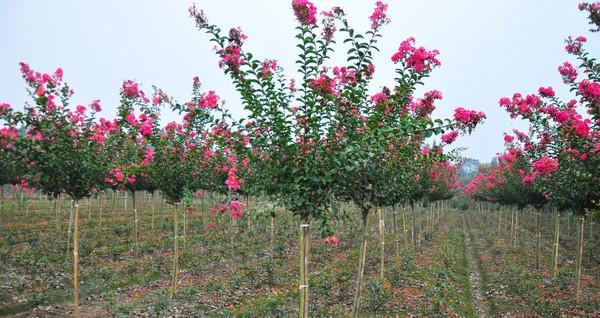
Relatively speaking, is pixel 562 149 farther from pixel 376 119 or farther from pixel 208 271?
pixel 208 271

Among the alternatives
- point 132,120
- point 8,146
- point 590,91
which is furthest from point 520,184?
point 8,146

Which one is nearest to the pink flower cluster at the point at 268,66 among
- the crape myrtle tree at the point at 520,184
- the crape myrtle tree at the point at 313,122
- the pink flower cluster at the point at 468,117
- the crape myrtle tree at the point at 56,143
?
the crape myrtle tree at the point at 313,122

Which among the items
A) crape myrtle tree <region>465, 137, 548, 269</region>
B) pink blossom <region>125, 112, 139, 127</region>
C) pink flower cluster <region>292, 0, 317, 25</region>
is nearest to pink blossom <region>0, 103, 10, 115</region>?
pink blossom <region>125, 112, 139, 127</region>

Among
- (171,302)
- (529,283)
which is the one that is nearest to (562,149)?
(529,283)

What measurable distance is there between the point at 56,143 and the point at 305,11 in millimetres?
6180

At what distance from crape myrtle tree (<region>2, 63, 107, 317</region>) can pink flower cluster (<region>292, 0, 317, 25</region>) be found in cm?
588

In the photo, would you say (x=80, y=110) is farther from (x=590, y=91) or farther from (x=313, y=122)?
(x=590, y=91)

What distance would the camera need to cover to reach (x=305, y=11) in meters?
5.16

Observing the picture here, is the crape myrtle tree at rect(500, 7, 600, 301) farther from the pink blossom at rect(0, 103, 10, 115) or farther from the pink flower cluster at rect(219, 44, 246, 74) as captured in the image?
the pink blossom at rect(0, 103, 10, 115)

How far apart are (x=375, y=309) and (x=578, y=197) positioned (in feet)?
21.1

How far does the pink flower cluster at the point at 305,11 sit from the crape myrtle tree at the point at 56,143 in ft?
19.3

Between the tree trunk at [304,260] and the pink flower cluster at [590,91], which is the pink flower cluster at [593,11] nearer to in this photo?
the pink flower cluster at [590,91]

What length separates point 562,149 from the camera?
Answer: 1105 centimetres

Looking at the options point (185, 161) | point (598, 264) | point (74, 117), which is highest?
point (74, 117)
